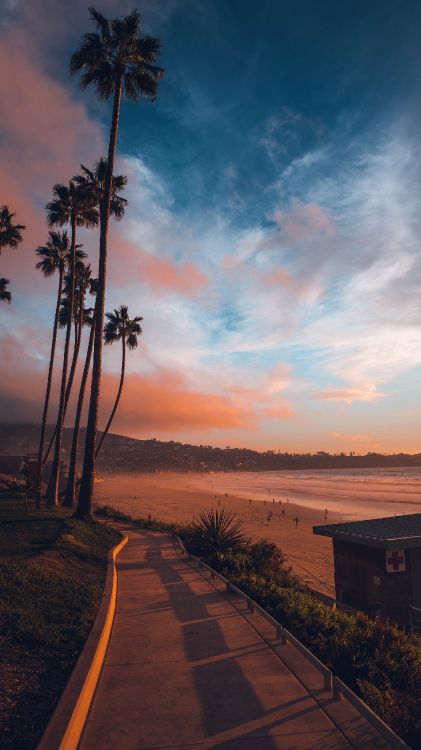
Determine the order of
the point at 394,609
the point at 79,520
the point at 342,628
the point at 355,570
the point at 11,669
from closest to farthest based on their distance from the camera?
the point at 11,669 → the point at 342,628 → the point at 394,609 → the point at 355,570 → the point at 79,520

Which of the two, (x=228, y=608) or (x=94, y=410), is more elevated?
(x=94, y=410)

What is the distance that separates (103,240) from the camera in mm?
24406

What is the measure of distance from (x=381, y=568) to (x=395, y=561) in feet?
1.35

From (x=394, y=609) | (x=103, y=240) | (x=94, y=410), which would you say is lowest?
(x=394, y=609)

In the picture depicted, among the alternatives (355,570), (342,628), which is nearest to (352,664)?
(342,628)

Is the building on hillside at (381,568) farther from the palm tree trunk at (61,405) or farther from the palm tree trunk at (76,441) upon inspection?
the palm tree trunk at (76,441)

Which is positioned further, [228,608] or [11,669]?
[228,608]

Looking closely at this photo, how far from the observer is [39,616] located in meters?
9.01

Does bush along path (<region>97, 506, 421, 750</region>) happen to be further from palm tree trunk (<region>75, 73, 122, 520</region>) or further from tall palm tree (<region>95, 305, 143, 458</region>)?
tall palm tree (<region>95, 305, 143, 458</region>)

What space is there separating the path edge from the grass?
267mm

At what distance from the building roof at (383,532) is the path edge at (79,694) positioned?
688 centimetres

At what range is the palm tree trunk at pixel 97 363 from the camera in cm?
2295

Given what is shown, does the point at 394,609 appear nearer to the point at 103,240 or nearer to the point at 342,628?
the point at 342,628

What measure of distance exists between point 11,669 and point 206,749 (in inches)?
136
